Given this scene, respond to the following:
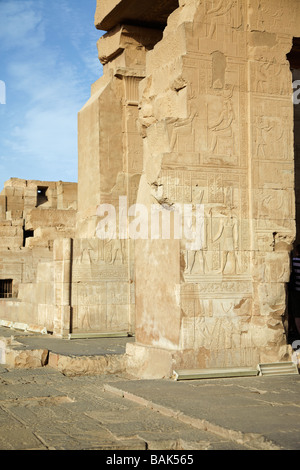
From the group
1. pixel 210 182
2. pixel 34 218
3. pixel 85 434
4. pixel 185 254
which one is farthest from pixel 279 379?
pixel 34 218

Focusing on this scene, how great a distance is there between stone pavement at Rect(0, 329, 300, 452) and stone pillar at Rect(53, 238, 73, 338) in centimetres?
292

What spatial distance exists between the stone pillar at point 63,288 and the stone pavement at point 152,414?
9.57 feet

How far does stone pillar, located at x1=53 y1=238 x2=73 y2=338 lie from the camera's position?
9070 mm

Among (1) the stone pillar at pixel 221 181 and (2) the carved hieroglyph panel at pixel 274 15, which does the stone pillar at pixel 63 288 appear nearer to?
(1) the stone pillar at pixel 221 181

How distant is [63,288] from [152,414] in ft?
16.8

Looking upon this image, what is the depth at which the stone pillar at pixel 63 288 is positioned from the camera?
907 cm

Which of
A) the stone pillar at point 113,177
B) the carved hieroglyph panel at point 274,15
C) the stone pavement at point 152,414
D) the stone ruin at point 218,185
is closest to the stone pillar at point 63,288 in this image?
the stone pillar at point 113,177

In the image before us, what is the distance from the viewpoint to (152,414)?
4250 mm

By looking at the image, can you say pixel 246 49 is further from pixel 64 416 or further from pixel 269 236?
pixel 64 416

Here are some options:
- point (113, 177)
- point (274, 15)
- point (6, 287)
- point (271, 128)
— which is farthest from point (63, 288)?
point (6, 287)

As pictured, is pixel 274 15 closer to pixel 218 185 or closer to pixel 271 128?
pixel 271 128

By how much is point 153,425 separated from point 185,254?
2.25 m

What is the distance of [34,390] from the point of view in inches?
220

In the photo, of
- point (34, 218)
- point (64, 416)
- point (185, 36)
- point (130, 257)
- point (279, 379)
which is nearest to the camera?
point (64, 416)
